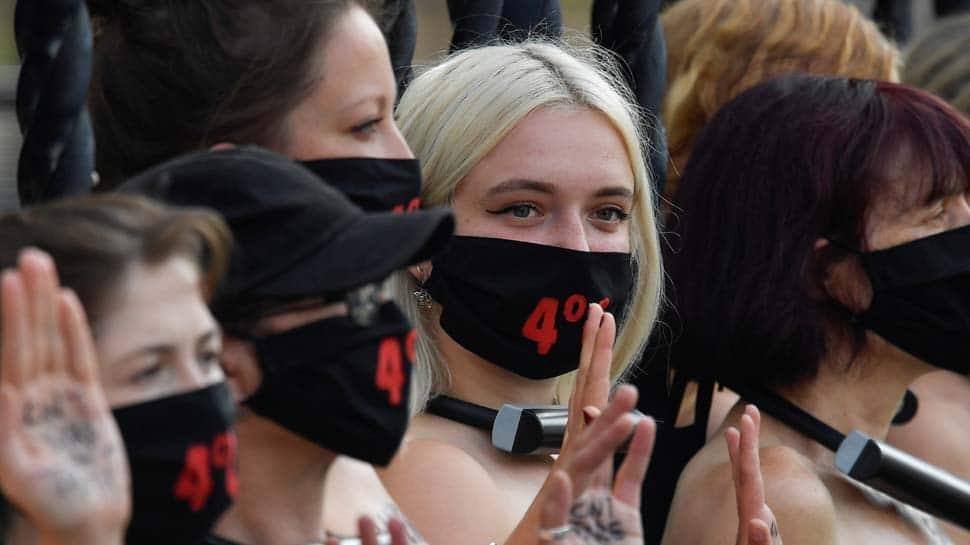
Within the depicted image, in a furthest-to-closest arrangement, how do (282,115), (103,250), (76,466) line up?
(282,115) → (103,250) → (76,466)

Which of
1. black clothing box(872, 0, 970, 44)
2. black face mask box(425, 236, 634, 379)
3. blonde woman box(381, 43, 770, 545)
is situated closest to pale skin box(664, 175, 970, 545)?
blonde woman box(381, 43, 770, 545)

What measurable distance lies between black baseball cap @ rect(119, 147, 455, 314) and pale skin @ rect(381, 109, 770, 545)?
735 millimetres

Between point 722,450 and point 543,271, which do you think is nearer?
point 543,271

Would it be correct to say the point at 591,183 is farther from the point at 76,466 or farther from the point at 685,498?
the point at 76,466

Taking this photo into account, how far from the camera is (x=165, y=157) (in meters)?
2.84

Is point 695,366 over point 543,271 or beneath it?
beneath

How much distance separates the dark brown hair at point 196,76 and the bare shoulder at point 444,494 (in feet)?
2.18

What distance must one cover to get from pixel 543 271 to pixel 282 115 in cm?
68

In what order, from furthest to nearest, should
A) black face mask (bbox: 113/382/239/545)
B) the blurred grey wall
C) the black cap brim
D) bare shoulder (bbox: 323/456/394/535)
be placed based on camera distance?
1. the blurred grey wall
2. bare shoulder (bbox: 323/456/394/535)
3. the black cap brim
4. black face mask (bbox: 113/382/239/545)

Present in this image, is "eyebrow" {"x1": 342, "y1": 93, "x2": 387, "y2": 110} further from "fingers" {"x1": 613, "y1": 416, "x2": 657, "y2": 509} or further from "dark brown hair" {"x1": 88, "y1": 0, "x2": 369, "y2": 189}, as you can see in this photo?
"fingers" {"x1": 613, "y1": 416, "x2": 657, "y2": 509}

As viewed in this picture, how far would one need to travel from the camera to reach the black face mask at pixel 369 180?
9.21ft

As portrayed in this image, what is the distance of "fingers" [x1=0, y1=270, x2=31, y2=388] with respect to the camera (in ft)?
5.88

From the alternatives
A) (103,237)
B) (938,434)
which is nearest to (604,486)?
(103,237)

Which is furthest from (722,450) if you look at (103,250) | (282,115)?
(103,250)
